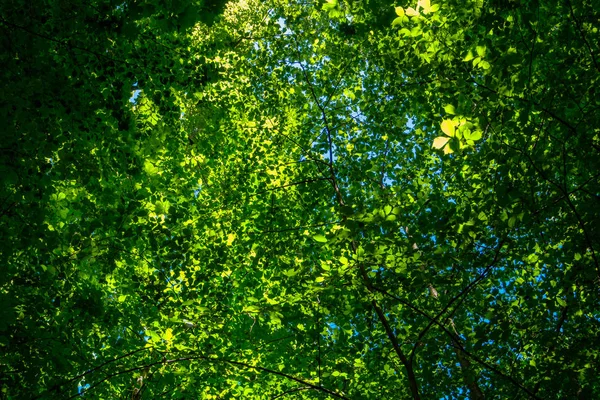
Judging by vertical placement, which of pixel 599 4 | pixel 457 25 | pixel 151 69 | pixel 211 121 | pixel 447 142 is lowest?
pixel 447 142

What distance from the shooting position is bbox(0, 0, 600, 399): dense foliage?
3854 millimetres

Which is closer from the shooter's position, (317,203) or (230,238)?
(317,203)

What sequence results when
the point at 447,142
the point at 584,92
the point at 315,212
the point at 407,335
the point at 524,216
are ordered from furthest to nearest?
1. the point at 315,212
2. the point at 407,335
3. the point at 584,92
4. the point at 524,216
5. the point at 447,142

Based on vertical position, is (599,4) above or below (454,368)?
above

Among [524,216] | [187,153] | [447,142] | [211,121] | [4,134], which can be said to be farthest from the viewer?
[187,153]

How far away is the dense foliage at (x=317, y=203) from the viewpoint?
3854 millimetres

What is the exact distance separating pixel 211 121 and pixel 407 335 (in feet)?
17.1

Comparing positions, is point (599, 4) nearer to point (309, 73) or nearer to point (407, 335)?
point (407, 335)

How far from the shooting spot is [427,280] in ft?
12.7

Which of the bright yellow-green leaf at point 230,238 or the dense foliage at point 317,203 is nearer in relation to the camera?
the dense foliage at point 317,203

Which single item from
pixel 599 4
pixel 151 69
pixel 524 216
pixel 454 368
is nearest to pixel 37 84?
pixel 151 69

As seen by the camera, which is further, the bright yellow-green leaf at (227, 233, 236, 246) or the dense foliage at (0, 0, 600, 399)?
the bright yellow-green leaf at (227, 233, 236, 246)

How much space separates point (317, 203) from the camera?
7.02 meters

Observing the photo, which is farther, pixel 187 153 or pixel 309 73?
pixel 187 153
